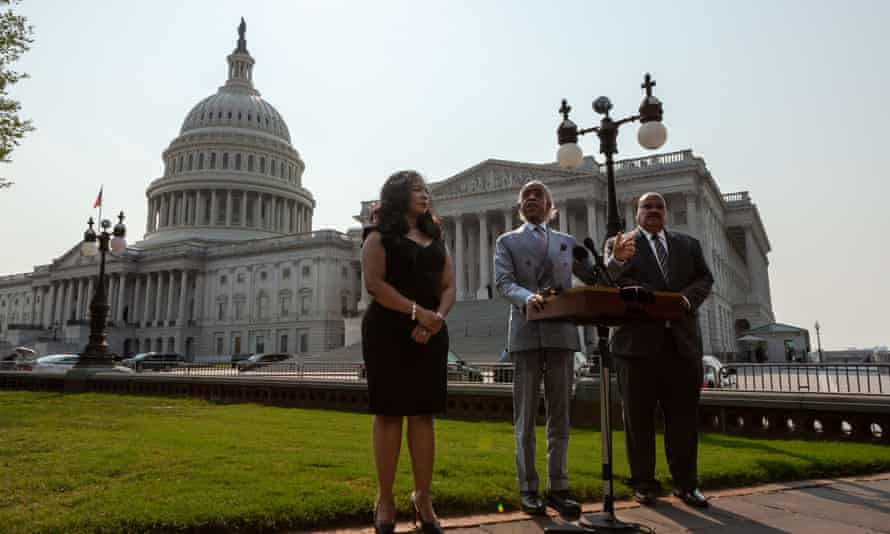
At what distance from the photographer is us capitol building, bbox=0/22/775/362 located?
61.6 metres

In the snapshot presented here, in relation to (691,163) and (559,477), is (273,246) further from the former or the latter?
(559,477)

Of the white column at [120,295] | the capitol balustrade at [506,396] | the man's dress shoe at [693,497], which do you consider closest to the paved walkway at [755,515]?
the man's dress shoe at [693,497]

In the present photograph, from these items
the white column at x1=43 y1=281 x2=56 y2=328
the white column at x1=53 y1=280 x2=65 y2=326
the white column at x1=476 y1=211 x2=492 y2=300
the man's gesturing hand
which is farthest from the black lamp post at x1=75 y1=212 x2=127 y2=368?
the white column at x1=43 y1=281 x2=56 y2=328

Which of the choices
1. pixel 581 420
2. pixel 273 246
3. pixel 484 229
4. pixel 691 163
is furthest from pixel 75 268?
pixel 581 420

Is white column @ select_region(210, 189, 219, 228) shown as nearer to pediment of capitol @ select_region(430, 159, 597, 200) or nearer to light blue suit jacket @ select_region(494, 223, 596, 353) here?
pediment of capitol @ select_region(430, 159, 597, 200)

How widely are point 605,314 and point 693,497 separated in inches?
91.4

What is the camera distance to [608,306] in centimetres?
453

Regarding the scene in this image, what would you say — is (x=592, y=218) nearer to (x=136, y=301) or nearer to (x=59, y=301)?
(x=136, y=301)

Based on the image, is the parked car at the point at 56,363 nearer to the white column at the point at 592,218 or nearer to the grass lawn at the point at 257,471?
the grass lawn at the point at 257,471

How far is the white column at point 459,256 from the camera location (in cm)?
6681

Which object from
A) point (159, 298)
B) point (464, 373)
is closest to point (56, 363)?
point (464, 373)

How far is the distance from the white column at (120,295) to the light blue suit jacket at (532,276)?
102841mm

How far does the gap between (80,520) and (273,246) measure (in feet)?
281

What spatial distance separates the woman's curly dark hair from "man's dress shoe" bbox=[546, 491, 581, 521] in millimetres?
2508
